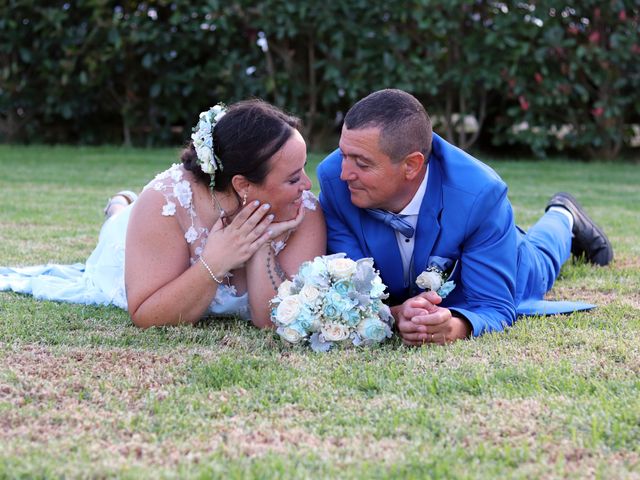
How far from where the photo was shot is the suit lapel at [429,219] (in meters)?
4.21

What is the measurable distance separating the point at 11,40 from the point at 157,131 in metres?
2.26

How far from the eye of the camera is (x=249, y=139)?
4094 millimetres

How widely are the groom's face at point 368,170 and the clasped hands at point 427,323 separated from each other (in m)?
0.52

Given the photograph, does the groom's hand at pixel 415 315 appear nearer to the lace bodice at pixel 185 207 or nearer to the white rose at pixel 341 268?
the white rose at pixel 341 268

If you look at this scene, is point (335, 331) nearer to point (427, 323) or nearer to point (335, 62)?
point (427, 323)

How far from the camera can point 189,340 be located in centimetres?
403

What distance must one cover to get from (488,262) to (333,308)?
2.65 feet

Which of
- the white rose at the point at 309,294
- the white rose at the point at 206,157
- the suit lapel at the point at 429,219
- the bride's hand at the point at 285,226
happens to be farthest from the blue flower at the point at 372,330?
the white rose at the point at 206,157

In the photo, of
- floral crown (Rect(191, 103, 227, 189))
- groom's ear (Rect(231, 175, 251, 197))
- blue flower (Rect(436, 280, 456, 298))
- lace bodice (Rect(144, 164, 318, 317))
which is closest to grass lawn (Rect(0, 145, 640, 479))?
blue flower (Rect(436, 280, 456, 298))

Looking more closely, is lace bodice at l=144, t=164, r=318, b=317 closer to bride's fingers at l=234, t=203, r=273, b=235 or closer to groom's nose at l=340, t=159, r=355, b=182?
bride's fingers at l=234, t=203, r=273, b=235

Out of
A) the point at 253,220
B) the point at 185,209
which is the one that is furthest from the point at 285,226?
the point at 185,209

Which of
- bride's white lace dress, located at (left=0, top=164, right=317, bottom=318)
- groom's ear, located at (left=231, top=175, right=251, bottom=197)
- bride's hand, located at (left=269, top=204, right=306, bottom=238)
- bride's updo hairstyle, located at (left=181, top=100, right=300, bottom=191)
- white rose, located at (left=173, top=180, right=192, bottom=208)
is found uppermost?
bride's updo hairstyle, located at (left=181, top=100, right=300, bottom=191)

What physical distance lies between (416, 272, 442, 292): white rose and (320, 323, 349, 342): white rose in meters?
0.50

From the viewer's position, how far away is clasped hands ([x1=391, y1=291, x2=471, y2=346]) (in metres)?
3.87
